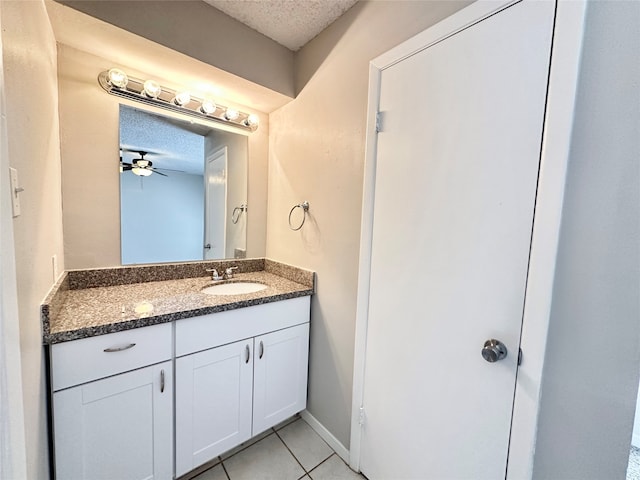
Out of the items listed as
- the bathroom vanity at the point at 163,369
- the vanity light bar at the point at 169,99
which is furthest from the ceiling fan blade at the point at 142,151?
the bathroom vanity at the point at 163,369

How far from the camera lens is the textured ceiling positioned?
130cm

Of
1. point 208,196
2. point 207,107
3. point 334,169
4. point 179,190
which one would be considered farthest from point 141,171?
point 334,169

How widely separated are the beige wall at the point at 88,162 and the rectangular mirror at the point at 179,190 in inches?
1.9

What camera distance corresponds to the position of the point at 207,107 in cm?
160

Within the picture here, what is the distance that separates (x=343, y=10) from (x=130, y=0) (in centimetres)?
98

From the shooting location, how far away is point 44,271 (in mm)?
923

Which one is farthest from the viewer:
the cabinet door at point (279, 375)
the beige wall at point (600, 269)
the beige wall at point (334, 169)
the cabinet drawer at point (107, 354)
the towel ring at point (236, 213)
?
the towel ring at point (236, 213)

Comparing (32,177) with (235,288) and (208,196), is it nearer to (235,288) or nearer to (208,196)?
(208,196)

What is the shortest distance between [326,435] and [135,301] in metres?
1.28

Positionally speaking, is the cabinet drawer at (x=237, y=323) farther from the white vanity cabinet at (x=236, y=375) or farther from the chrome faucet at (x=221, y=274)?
the chrome faucet at (x=221, y=274)

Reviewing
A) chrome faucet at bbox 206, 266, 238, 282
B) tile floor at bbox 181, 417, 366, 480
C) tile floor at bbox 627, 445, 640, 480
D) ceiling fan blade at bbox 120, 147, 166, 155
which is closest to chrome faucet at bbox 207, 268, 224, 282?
chrome faucet at bbox 206, 266, 238, 282

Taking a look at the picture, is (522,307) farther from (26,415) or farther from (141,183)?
(141,183)

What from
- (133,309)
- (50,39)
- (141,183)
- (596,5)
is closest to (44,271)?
(133,309)

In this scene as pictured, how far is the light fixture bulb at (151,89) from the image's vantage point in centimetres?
140
